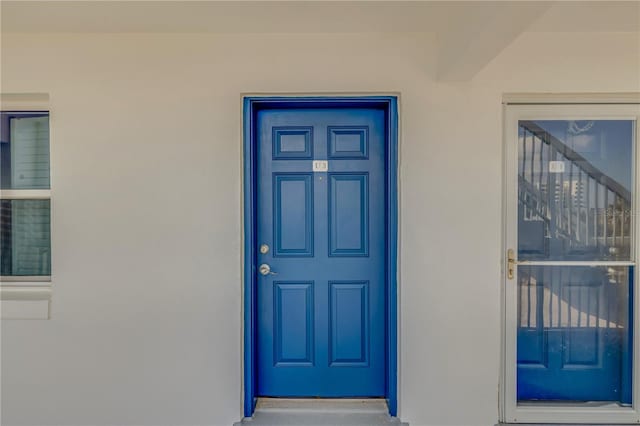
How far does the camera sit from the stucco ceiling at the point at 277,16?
1.74m

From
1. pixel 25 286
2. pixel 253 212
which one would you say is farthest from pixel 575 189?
pixel 25 286

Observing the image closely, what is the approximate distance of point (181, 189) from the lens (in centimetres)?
209

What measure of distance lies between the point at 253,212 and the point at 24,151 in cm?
156

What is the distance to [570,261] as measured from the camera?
2164 millimetres

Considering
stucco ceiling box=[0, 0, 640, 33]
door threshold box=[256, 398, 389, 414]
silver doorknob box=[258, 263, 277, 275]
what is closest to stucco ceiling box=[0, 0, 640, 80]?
stucco ceiling box=[0, 0, 640, 33]

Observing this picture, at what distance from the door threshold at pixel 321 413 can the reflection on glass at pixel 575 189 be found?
130 cm

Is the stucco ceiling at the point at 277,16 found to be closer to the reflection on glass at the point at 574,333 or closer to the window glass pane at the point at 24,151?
the window glass pane at the point at 24,151

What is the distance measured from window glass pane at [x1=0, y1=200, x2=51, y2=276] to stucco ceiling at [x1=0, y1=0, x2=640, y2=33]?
108 cm

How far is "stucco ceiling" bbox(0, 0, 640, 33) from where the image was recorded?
174 cm

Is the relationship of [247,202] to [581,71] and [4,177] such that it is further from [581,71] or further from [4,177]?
[581,71]

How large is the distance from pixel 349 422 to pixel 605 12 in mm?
2630

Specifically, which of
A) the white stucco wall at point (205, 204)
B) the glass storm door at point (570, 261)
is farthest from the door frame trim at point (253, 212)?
the glass storm door at point (570, 261)

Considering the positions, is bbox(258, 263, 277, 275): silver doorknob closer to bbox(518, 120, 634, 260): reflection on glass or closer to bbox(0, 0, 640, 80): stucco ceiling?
bbox(0, 0, 640, 80): stucco ceiling

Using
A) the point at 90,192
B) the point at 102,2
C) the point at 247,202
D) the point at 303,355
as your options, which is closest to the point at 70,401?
the point at 90,192
